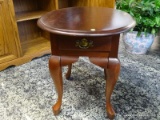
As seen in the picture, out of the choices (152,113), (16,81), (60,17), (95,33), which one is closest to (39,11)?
(16,81)

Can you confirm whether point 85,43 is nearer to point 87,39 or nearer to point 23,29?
point 87,39

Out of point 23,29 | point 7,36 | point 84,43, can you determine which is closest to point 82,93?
point 84,43

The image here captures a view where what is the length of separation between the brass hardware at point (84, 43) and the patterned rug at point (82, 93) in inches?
19.8

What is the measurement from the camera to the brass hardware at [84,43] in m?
0.90

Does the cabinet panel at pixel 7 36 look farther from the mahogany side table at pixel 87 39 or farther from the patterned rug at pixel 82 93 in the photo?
the mahogany side table at pixel 87 39

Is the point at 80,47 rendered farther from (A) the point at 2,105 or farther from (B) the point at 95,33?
(A) the point at 2,105

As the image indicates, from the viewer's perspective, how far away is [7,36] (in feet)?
5.20

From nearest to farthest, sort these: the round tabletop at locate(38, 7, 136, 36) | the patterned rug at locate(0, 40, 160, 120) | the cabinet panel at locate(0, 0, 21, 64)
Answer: the round tabletop at locate(38, 7, 136, 36)
the patterned rug at locate(0, 40, 160, 120)
the cabinet panel at locate(0, 0, 21, 64)

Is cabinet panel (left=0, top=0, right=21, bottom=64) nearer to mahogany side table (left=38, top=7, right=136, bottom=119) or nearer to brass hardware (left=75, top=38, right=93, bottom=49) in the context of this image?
mahogany side table (left=38, top=7, right=136, bottom=119)

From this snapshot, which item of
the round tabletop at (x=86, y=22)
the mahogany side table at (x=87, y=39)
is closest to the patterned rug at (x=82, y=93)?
the mahogany side table at (x=87, y=39)

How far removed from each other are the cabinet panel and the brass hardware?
0.94 metres

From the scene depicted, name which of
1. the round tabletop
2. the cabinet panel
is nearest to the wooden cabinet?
the cabinet panel

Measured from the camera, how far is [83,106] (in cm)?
122

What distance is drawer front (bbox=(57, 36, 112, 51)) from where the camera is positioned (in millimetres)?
897
